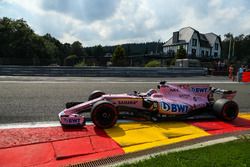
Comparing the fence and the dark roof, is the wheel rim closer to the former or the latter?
the fence

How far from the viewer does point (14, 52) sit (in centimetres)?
5353

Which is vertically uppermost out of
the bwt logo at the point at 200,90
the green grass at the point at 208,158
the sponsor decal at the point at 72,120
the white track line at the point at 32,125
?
the bwt logo at the point at 200,90

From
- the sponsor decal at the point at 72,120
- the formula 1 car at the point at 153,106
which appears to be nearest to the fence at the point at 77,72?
the formula 1 car at the point at 153,106

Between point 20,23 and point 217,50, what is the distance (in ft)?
199

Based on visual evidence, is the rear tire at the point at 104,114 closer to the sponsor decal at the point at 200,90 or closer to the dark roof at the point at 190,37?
the sponsor decal at the point at 200,90

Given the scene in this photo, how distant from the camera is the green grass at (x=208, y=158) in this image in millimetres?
4523

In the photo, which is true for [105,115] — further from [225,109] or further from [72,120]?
[225,109]

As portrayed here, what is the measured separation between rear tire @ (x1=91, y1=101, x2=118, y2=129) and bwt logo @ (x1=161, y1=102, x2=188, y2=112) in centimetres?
145

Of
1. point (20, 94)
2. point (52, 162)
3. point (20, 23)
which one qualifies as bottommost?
point (52, 162)

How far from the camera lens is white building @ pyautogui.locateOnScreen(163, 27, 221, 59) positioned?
83.8 m

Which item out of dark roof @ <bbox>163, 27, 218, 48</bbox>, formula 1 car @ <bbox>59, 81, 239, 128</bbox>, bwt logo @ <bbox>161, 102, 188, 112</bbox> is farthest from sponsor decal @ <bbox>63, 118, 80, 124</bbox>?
dark roof @ <bbox>163, 27, 218, 48</bbox>

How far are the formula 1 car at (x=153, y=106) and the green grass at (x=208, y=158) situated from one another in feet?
7.88

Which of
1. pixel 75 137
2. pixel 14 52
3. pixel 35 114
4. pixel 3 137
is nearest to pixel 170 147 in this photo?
pixel 75 137

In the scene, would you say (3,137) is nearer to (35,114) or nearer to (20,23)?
(35,114)
